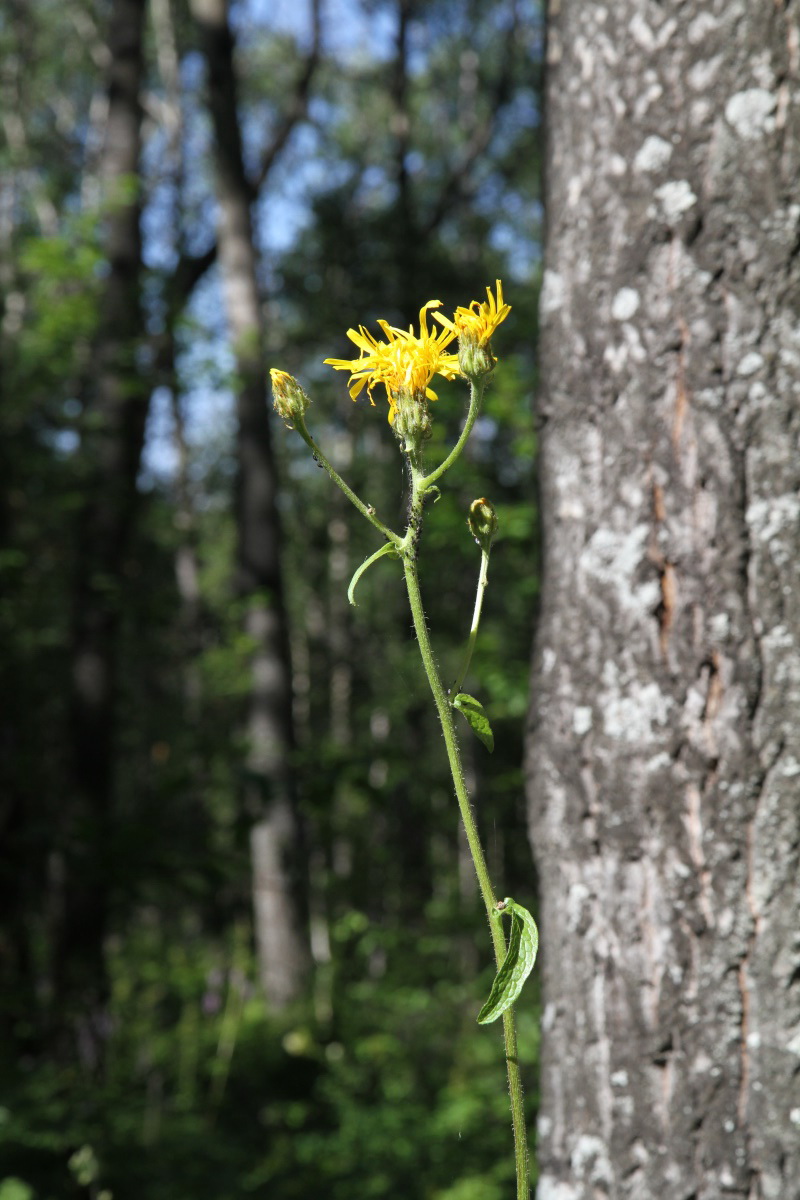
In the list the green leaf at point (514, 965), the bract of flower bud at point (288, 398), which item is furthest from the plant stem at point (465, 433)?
the green leaf at point (514, 965)

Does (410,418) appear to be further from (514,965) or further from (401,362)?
(514,965)

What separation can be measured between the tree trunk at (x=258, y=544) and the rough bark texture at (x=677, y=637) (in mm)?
3783

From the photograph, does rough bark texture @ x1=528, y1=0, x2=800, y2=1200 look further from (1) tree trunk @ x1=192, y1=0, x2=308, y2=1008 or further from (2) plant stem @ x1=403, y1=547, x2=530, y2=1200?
(1) tree trunk @ x1=192, y1=0, x2=308, y2=1008

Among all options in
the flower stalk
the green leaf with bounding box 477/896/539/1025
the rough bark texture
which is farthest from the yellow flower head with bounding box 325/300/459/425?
the rough bark texture

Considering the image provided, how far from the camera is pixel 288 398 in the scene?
847 millimetres

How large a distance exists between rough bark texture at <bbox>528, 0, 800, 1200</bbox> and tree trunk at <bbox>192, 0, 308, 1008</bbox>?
12.4 feet

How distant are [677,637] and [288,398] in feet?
2.14

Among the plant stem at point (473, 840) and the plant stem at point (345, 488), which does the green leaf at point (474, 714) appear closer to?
the plant stem at point (473, 840)

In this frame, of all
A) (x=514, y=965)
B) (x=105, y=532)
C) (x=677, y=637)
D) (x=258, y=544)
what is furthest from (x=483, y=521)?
(x=258, y=544)

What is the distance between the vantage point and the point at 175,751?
11.8 ft

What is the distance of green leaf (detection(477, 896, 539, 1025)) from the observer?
0.74 metres

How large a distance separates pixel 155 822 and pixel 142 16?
14.7 ft

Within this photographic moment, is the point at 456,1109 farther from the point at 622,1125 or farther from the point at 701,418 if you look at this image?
the point at 701,418

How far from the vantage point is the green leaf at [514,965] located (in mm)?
744
